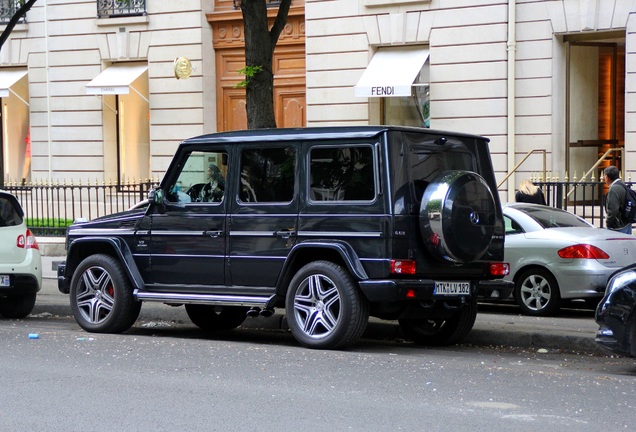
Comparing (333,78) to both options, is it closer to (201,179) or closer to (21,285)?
(21,285)

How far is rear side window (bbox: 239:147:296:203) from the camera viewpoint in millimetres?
10422

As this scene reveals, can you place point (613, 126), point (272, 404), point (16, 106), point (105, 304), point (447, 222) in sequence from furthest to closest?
point (16, 106) → point (613, 126) → point (105, 304) → point (447, 222) → point (272, 404)

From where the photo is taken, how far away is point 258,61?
48.7 feet

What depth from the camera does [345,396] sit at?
7.92 meters

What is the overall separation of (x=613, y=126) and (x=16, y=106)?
47.3ft

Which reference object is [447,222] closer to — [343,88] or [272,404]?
[272,404]

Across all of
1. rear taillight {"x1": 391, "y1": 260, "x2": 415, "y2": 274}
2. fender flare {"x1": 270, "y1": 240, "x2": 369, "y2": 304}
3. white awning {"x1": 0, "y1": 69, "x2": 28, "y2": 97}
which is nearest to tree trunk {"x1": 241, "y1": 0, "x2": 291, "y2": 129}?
fender flare {"x1": 270, "y1": 240, "x2": 369, "y2": 304}

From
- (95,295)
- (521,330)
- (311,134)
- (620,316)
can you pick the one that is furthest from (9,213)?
(620,316)

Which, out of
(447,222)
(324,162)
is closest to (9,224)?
(324,162)

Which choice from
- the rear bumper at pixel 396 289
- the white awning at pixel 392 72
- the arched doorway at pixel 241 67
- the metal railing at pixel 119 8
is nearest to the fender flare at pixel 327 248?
the rear bumper at pixel 396 289

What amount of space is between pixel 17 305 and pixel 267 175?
456cm

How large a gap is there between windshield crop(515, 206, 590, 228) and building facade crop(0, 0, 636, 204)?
21.2 ft

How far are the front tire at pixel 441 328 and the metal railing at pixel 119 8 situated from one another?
51.9 ft

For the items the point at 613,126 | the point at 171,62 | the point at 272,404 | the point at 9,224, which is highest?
the point at 171,62
